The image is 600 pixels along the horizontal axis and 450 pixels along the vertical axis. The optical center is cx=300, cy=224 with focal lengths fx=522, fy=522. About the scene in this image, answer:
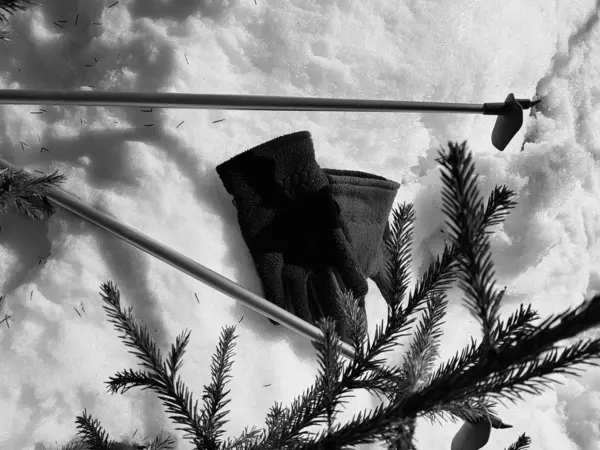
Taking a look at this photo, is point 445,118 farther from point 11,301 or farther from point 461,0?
point 11,301

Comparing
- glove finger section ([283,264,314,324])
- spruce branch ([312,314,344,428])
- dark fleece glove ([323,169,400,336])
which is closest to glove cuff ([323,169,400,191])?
dark fleece glove ([323,169,400,336])

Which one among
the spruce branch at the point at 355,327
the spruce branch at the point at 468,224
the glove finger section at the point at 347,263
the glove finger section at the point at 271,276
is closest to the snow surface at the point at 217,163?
the glove finger section at the point at 271,276

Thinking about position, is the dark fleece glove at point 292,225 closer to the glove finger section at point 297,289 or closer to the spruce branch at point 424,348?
the glove finger section at point 297,289

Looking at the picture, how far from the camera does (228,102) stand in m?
1.17

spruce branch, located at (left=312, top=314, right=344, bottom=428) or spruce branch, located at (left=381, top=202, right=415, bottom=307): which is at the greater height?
spruce branch, located at (left=381, top=202, right=415, bottom=307)

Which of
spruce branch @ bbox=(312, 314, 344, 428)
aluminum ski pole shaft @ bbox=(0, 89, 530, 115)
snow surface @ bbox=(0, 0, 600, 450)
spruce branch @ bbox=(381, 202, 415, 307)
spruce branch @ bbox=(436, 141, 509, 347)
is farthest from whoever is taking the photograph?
snow surface @ bbox=(0, 0, 600, 450)

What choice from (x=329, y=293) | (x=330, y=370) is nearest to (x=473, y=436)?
(x=329, y=293)

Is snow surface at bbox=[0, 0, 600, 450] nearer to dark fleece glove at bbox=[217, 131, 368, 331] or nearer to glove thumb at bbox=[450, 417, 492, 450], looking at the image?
dark fleece glove at bbox=[217, 131, 368, 331]

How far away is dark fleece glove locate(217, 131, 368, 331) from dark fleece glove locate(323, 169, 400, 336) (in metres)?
0.04

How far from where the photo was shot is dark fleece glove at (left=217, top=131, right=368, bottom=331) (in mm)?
1336

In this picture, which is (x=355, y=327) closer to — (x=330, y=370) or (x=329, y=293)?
(x=330, y=370)

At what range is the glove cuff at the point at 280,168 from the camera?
133 centimetres

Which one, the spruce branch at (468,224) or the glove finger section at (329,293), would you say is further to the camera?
the glove finger section at (329,293)

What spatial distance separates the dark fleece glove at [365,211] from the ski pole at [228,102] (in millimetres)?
225
